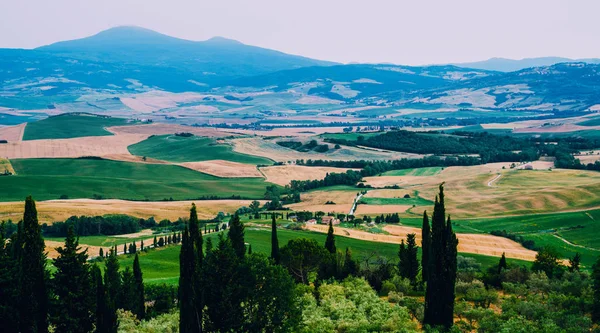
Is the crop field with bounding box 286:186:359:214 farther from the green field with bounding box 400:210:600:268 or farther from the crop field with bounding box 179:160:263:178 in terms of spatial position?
the crop field with bounding box 179:160:263:178

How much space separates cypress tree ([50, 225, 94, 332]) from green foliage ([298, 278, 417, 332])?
48.9ft

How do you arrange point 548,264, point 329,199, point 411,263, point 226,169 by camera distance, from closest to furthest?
point 548,264
point 411,263
point 329,199
point 226,169

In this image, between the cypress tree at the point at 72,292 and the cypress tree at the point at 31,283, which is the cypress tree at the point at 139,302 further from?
the cypress tree at the point at 31,283

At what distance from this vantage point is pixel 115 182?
526ft

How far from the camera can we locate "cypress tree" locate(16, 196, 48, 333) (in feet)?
131

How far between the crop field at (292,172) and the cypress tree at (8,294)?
393 feet

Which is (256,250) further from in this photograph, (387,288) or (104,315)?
(104,315)

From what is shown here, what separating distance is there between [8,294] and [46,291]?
3.72 metres

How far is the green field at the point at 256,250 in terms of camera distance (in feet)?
248

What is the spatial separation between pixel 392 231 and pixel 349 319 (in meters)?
57.6

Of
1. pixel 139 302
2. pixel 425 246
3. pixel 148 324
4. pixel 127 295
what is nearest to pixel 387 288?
pixel 425 246

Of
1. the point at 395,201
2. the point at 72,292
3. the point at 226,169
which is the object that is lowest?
the point at 395,201

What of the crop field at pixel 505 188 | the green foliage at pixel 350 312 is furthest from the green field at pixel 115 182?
the green foliage at pixel 350 312

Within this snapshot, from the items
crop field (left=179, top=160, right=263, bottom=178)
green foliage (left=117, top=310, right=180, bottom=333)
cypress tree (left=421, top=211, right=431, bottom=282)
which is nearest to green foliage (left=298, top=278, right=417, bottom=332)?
cypress tree (left=421, top=211, right=431, bottom=282)
